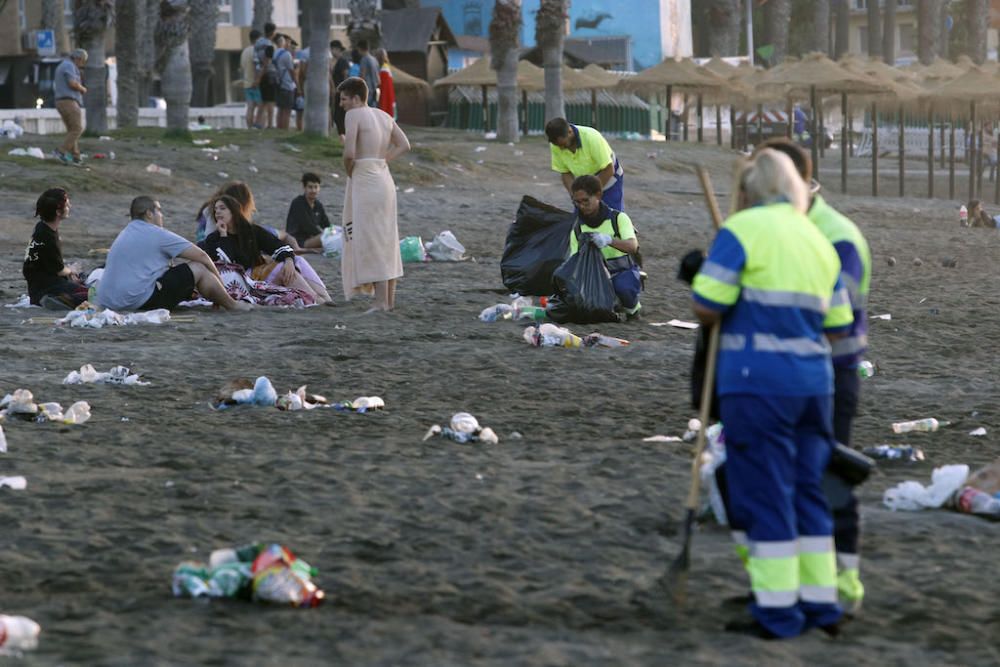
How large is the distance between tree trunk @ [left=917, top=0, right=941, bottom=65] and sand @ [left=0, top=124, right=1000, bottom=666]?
4690 centimetres

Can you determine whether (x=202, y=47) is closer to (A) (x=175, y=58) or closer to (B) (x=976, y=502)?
Result: (A) (x=175, y=58)

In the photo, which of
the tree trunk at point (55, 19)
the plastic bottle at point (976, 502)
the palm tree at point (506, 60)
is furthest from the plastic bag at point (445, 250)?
the tree trunk at point (55, 19)

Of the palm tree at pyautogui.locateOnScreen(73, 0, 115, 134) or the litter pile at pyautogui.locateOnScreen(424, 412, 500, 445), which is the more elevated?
the palm tree at pyautogui.locateOnScreen(73, 0, 115, 134)

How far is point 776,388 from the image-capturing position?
5098 mm

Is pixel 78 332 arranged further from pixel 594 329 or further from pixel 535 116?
pixel 535 116

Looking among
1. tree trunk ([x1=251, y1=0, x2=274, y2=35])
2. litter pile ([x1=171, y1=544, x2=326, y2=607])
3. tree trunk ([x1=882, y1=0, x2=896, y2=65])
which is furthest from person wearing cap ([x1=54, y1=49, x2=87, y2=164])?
tree trunk ([x1=882, y1=0, x2=896, y2=65])

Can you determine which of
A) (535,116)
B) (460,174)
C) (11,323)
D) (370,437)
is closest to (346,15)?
(535,116)

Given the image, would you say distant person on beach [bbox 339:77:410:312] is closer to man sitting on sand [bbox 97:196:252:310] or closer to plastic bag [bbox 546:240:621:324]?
man sitting on sand [bbox 97:196:252:310]

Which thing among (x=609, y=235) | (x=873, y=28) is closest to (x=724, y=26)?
(x=873, y=28)

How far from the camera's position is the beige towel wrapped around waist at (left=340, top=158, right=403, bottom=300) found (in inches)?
490

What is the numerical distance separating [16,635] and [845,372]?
2652mm

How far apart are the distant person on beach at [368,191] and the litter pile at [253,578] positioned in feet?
22.4

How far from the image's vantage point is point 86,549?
617 centimetres

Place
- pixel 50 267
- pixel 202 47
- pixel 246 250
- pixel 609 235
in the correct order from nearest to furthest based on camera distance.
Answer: pixel 609 235 < pixel 50 267 < pixel 246 250 < pixel 202 47
